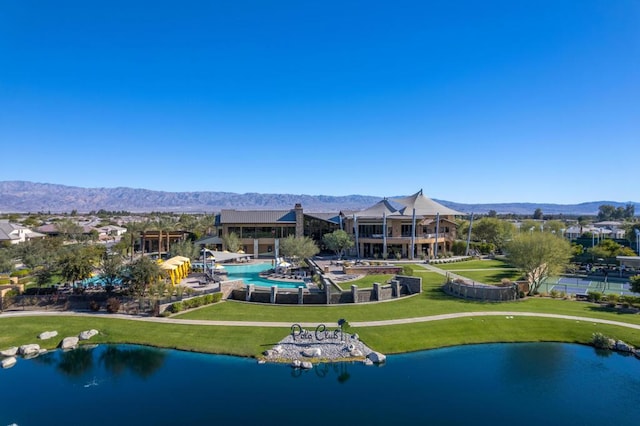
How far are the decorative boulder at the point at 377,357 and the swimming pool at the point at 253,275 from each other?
1717 cm

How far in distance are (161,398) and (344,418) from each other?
826cm

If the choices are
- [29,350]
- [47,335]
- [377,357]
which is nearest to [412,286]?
[377,357]

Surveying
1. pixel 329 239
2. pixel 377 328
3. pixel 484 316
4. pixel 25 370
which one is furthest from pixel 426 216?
pixel 25 370

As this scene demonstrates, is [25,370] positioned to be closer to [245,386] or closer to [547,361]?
[245,386]

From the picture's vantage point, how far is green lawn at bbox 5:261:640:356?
22984 mm

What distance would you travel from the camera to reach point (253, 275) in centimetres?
4541

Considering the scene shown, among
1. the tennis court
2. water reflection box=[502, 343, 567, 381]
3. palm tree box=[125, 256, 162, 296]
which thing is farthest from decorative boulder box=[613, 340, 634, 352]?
palm tree box=[125, 256, 162, 296]

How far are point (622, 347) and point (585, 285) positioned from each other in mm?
18619

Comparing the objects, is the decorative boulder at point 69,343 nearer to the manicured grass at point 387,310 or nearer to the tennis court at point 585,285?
the manicured grass at point 387,310

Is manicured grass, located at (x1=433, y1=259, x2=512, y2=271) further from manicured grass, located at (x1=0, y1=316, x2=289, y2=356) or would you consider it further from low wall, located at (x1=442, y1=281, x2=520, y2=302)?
manicured grass, located at (x1=0, y1=316, x2=289, y2=356)

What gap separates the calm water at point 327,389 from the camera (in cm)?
1625

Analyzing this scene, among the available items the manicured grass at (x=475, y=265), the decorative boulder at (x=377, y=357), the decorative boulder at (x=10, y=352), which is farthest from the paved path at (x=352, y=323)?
the manicured grass at (x=475, y=265)

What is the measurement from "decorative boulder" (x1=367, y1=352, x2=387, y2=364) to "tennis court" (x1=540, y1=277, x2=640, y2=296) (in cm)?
2248

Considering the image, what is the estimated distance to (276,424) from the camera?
51.4 ft
